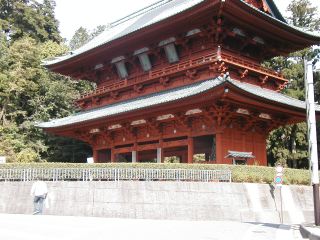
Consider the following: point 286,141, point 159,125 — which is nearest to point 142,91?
point 159,125

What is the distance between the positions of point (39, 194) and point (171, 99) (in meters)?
8.88

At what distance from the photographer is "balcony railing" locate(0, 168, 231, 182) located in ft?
70.4

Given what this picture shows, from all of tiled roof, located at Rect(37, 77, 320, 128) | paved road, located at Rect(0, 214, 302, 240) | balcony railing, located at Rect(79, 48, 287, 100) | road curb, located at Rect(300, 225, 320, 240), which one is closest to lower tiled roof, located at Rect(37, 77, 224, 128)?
tiled roof, located at Rect(37, 77, 320, 128)

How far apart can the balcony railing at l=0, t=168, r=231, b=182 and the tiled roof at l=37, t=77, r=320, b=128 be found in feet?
14.2

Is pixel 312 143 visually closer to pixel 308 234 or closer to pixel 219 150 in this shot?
pixel 308 234

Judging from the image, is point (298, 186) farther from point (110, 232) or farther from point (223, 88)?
point (110, 232)

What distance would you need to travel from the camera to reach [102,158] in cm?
3472

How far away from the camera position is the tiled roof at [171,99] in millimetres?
23562

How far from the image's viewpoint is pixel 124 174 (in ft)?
72.6

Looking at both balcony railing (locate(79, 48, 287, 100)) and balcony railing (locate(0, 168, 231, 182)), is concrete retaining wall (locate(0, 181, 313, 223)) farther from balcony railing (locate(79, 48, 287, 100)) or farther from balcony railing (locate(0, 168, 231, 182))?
balcony railing (locate(79, 48, 287, 100))

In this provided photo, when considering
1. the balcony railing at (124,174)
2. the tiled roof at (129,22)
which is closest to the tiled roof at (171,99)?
the balcony railing at (124,174)

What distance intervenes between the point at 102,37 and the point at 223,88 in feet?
67.4

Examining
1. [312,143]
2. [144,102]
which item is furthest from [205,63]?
[312,143]

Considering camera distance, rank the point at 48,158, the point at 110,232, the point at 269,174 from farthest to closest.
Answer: the point at 48,158
the point at 269,174
the point at 110,232
